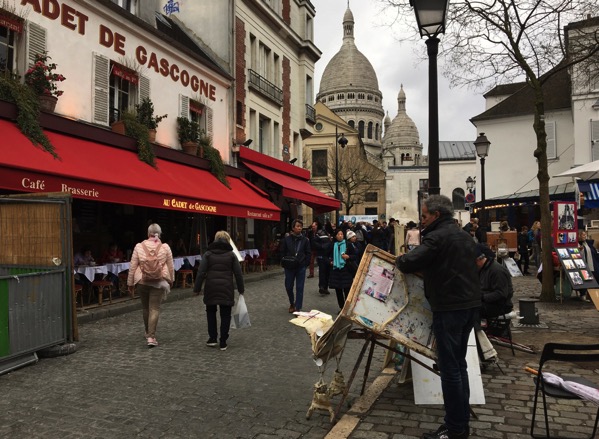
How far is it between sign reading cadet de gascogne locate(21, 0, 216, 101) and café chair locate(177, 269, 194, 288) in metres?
5.76

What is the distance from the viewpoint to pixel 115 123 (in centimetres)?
1224

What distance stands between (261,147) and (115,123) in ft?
31.2

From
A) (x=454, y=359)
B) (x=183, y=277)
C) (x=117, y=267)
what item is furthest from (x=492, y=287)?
(x=183, y=277)

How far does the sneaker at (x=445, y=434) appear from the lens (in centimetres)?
359

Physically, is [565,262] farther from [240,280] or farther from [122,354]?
[122,354]

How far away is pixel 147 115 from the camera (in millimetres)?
13227

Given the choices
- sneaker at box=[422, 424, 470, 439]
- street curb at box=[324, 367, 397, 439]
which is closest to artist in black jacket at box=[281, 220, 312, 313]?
street curb at box=[324, 367, 397, 439]

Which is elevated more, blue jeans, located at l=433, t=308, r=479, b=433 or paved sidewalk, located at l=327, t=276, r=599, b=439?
blue jeans, located at l=433, t=308, r=479, b=433

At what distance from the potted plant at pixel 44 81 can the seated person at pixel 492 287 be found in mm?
8811

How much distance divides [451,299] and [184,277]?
10.1 meters

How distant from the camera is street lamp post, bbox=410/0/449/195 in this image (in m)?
5.48

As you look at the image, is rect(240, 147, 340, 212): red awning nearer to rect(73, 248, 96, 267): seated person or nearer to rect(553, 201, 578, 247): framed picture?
rect(73, 248, 96, 267): seated person

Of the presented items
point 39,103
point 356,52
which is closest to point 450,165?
point 356,52

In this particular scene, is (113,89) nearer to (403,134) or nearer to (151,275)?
(151,275)
